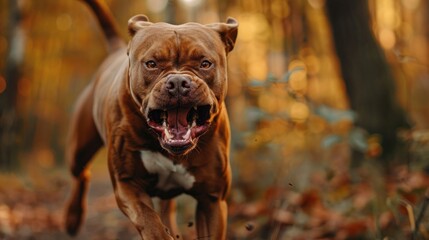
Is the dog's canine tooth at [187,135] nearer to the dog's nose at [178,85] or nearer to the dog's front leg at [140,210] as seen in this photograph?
the dog's nose at [178,85]

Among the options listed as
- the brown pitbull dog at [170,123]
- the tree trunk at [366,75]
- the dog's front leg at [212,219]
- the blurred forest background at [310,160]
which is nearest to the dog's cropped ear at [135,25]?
the brown pitbull dog at [170,123]

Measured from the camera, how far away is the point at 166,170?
13.0 feet

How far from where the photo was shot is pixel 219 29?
3914 millimetres

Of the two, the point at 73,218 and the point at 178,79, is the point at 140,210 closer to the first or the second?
the point at 178,79

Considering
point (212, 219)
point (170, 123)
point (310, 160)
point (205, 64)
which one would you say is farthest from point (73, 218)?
point (310, 160)

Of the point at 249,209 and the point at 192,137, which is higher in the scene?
the point at 192,137

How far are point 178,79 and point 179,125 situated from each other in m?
0.30

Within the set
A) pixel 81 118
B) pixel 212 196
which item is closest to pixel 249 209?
pixel 81 118

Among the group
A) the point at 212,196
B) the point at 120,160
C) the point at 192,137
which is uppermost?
the point at 192,137

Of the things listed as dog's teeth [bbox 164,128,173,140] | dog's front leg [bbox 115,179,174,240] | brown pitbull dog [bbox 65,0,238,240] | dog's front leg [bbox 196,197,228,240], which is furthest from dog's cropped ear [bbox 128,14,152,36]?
dog's front leg [bbox 196,197,228,240]

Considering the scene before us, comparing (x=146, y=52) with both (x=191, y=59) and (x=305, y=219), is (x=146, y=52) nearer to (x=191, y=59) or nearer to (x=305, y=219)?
(x=191, y=59)

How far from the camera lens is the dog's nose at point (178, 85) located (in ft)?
11.0

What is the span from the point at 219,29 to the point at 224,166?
847mm

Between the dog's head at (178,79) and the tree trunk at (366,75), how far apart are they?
14.4 ft
